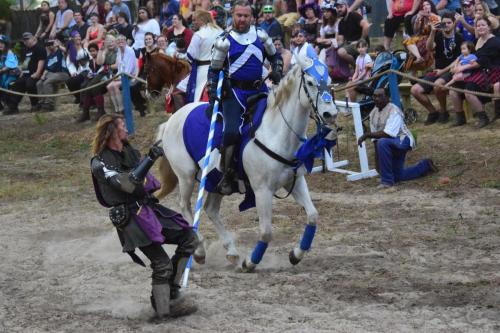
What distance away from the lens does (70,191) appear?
45.5 feet

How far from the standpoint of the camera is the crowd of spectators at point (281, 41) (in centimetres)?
1436

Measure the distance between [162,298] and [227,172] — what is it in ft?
6.49

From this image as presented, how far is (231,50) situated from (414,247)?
272 centimetres

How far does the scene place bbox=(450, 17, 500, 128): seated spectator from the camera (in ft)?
45.5

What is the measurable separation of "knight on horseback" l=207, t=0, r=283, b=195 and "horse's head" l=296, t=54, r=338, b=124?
731 millimetres

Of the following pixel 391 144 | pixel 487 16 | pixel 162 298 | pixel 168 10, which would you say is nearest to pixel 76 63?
pixel 168 10

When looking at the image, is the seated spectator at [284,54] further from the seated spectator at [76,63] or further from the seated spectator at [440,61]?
the seated spectator at [76,63]

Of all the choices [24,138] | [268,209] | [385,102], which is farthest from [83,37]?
[268,209]

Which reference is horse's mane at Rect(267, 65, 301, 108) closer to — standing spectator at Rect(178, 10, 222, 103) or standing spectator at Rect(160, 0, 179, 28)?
standing spectator at Rect(178, 10, 222, 103)

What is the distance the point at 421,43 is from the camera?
16.0 m

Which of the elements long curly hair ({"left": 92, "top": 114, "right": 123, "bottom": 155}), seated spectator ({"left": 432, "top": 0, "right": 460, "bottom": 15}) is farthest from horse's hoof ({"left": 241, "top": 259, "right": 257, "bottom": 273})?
seated spectator ({"left": 432, "top": 0, "right": 460, "bottom": 15})

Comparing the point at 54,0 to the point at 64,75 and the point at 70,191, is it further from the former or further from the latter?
the point at 70,191

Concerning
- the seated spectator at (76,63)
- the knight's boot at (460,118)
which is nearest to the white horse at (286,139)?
the knight's boot at (460,118)

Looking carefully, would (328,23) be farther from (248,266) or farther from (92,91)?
(248,266)
